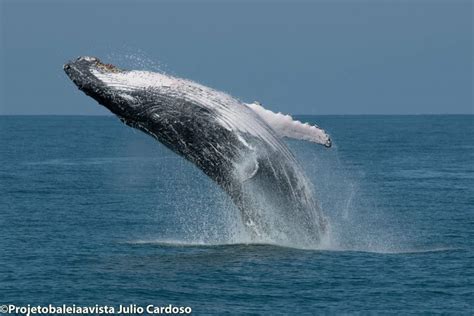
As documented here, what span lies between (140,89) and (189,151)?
1765 mm

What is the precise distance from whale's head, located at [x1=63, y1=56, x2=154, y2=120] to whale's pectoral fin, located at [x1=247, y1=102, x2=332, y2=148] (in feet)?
8.50

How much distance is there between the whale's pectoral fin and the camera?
22.6 m

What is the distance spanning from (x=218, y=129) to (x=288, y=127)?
5.54 feet

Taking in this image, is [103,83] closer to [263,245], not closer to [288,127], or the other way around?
[288,127]

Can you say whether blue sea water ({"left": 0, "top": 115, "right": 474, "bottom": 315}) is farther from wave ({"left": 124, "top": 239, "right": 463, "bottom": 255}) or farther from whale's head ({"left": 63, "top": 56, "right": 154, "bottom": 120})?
whale's head ({"left": 63, "top": 56, "right": 154, "bottom": 120})

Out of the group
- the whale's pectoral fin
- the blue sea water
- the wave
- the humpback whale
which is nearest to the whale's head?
the humpback whale

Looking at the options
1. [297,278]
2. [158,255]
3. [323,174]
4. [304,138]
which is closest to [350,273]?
[297,278]

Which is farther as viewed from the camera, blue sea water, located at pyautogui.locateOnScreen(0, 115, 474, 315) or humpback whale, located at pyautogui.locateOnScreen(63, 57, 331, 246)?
humpback whale, located at pyautogui.locateOnScreen(63, 57, 331, 246)

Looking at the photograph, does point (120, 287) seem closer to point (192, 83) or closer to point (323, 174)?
point (192, 83)

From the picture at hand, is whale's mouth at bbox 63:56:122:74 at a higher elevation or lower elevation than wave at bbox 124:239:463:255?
A: higher

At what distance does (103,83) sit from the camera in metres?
21.8

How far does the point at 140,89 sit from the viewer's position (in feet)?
72.0

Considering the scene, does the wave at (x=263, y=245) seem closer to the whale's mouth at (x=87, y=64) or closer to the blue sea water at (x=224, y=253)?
the blue sea water at (x=224, y=253)

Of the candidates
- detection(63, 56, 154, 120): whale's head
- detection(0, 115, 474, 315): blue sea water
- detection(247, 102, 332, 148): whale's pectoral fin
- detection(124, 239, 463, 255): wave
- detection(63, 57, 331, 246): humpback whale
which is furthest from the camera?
detection(124, 239, 463, 255): wave
